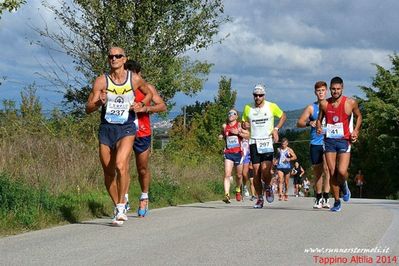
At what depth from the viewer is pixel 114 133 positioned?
945cm

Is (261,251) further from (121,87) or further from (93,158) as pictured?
(93,158)

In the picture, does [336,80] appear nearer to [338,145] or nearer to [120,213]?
[338,145]

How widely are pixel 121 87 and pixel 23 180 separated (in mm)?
3064

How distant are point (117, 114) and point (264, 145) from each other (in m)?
4.44

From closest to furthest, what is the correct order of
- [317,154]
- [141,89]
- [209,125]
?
[141,89]
[317,154]
[209,125]

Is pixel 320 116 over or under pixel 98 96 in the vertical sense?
under

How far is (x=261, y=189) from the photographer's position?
44.3 feet

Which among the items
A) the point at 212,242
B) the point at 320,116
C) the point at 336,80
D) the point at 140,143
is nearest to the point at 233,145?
the point at 320,116

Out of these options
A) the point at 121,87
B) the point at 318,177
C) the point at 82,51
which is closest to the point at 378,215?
the point at 318,177

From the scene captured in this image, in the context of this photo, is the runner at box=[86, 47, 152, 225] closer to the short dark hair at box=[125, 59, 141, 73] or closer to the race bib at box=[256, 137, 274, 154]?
the short dark hair at box=[125, 59, 141, 73]

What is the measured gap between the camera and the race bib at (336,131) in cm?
1191

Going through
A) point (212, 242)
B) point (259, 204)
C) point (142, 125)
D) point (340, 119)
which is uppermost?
point (340, 119)

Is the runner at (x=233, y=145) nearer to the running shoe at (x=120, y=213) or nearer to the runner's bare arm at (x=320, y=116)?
the runner's bare arm at (x=320, y=116)

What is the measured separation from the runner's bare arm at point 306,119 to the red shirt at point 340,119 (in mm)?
990
